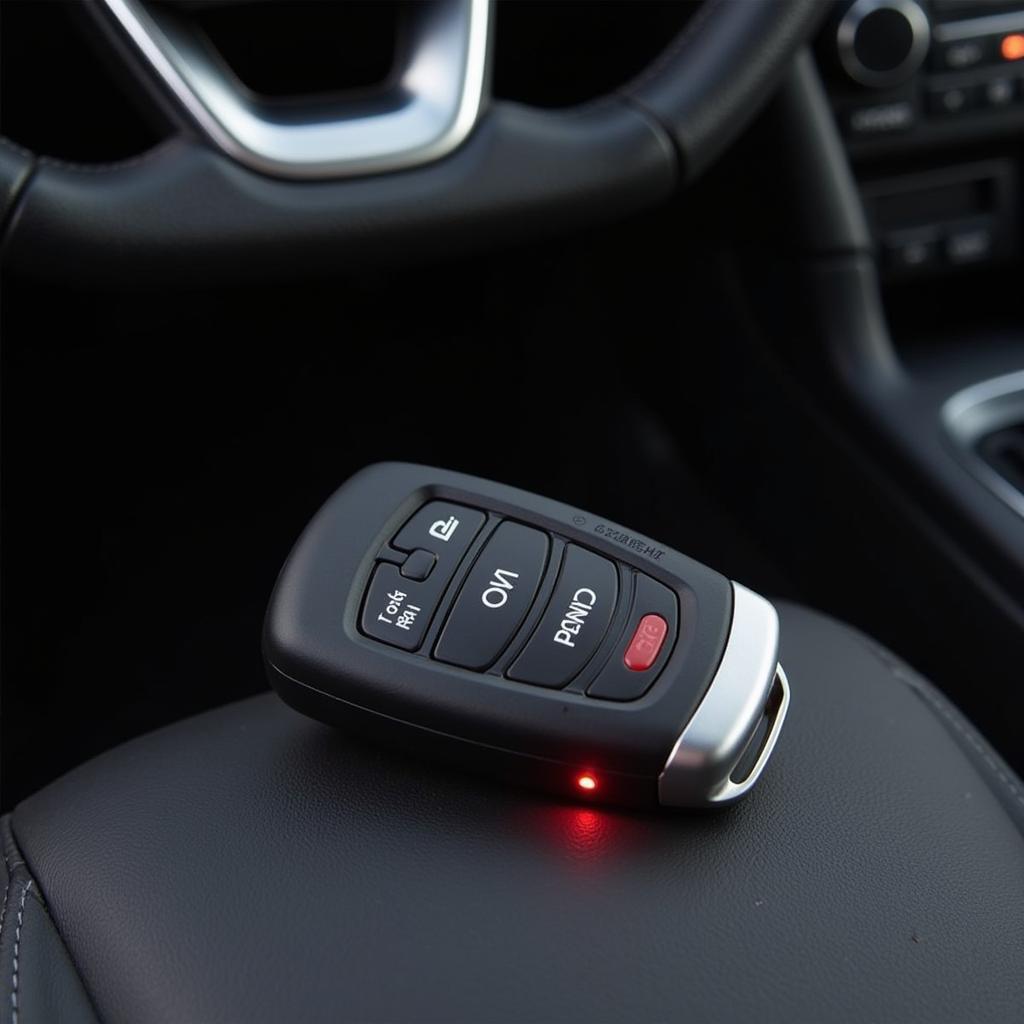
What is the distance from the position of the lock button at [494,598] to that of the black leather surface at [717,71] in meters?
0.32

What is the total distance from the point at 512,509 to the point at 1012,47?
66cm

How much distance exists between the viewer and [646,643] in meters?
0.57

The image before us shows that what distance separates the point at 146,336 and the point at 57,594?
30cm

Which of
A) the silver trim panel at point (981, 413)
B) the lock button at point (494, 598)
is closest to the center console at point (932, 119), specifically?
the silver trim panel at point (981, 413)

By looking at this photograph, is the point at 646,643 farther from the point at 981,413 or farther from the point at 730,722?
the point at 981,413

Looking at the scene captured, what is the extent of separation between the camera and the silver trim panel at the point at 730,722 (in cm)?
53

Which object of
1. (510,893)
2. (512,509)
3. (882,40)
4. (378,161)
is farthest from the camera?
(882,40)

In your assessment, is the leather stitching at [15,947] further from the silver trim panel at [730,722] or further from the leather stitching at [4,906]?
the silver trim panel at [730,722]

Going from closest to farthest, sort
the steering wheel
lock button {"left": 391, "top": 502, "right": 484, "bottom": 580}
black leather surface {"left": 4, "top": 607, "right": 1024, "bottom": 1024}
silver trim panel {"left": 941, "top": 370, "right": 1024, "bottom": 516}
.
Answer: black leather surface {"left": 4, "top": 607, "right": 1024, "bottom": 1024} → lock button {"left": 391, "top": 502, "right": 484, "bottom": 580} → the steering wheel → silver trim panel {"left": 941, "top": 370, "right": 1024, "bottom": 516}

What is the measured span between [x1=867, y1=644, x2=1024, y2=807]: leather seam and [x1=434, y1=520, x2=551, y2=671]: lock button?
0.80 feet

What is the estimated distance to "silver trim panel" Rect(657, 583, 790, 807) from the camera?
0.53 metres

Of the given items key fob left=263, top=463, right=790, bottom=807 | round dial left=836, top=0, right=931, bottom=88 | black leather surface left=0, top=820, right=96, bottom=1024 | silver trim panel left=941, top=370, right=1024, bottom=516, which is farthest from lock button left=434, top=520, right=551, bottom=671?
round dial left=836, top=0, right=931, bottom=88

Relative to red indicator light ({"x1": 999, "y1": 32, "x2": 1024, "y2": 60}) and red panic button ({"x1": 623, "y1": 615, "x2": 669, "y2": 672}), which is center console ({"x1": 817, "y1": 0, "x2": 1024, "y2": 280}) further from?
red panic button ({"x1": 623, "y1": 615, "x2": 669, "y2": 672})

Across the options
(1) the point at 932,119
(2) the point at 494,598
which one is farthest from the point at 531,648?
(1) the point at 932,119
